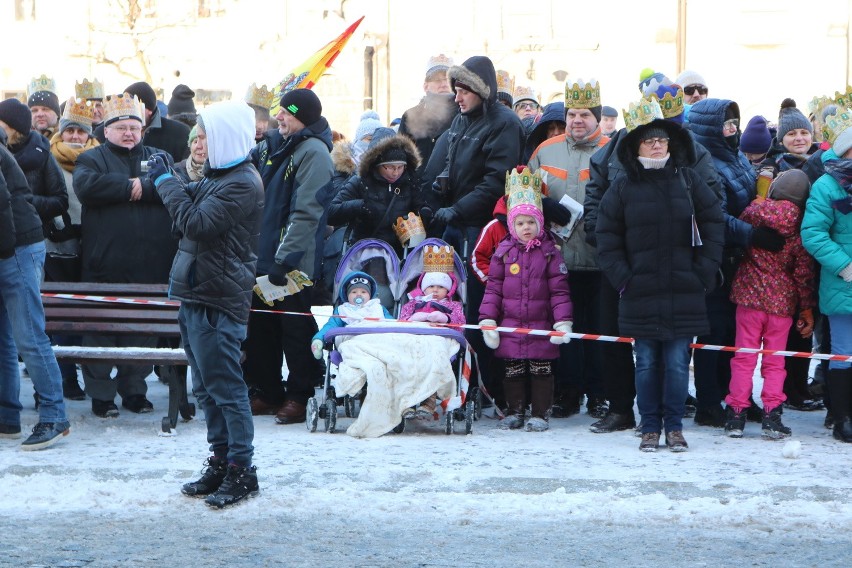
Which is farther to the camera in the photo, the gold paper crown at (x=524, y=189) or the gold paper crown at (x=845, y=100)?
the gold paper crown at (x=845, y=100)

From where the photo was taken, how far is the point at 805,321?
29.1 feet

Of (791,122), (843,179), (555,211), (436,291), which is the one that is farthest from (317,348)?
(791,122)

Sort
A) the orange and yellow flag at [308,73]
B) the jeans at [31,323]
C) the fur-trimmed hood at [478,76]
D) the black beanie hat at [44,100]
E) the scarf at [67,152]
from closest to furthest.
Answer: the jeans at [31,323] < the fur-trimmed hood at [478,76] < the scarf at [67,152] < the orange and yellow flag at [308,73] < the black beanie hat at [44,100]

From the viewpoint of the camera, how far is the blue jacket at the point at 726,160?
29.0 ft

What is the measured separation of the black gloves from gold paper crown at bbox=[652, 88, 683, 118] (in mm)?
990

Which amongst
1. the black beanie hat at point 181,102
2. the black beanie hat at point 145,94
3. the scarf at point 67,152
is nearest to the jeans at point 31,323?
the scarf at point 67,152

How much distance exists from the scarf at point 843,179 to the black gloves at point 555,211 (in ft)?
5.99

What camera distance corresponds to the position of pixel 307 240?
898 centimetres

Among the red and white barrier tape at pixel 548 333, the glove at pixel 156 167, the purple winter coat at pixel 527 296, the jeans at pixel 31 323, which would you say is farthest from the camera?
the purple winter coat at pixel 527 296

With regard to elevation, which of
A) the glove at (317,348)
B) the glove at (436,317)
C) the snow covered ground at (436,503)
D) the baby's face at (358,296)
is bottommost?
the snow covered ground at (436,503)

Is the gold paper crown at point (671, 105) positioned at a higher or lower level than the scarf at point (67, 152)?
higher

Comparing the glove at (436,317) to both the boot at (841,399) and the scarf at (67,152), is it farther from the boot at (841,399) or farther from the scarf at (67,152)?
the scarf at (67,152)

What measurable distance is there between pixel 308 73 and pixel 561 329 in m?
3.61

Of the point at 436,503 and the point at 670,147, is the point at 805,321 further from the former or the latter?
the point at 436,503
